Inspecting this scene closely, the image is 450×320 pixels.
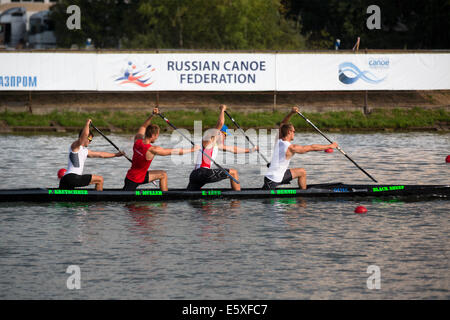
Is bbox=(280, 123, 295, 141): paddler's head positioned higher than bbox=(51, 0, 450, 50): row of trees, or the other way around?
bbox=(51, 0, 450, 50): row of trees

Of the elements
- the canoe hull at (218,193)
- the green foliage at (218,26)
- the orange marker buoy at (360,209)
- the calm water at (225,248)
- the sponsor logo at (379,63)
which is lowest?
the calm water at (225,248)

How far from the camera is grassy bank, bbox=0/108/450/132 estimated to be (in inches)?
1264

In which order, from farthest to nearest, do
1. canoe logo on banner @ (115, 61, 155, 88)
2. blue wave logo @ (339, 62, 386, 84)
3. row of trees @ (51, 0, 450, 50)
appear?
row of trees @ (51, 0, 450, 50) → blue wave logo @ (339, 62, 386, 84) → canoe logo on banner @ (115, 61, 155, 88)

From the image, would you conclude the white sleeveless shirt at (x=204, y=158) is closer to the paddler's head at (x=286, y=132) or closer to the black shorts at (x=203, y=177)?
the black shorts at (x=203, y=177)

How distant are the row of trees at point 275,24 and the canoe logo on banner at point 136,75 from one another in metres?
19.1

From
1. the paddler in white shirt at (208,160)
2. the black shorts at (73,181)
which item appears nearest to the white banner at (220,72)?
the paddler in white shirt at (208,160)

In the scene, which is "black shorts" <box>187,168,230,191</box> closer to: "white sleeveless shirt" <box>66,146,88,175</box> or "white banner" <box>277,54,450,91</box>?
"white sleeveless shirt" <box>66,146,88,175</box>

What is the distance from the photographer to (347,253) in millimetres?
12992

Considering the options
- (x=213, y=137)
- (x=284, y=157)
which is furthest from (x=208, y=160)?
(x=284, y=157)

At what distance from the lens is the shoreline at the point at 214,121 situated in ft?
105

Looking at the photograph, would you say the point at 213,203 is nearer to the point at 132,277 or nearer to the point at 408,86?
the point at 132,277

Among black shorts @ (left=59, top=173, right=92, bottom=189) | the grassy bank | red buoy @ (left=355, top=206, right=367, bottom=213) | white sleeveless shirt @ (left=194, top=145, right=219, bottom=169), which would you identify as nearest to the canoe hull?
black shorts @ (left=59, top=173, right=92, bottom=189)

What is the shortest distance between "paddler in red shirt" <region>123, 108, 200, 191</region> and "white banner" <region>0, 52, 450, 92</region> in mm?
15174

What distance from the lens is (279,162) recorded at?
1767cm
